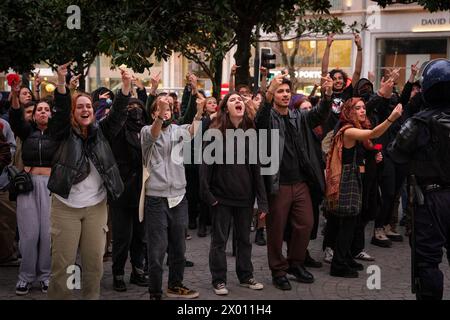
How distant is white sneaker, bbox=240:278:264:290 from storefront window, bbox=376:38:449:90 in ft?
61.5

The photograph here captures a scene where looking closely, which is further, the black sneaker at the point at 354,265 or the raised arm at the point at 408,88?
the raised arm at the point at 408,88

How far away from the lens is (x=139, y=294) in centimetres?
566

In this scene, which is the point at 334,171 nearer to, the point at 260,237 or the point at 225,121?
the point at 225,121

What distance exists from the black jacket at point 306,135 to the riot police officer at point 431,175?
1.41 meters

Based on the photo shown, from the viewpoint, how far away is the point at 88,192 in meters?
4.80

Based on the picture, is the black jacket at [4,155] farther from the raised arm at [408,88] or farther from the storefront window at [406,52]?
the storefront window at [406,52]

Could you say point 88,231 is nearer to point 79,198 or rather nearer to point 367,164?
point 79,198

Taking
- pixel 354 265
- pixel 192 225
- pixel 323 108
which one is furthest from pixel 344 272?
pixel 192 225

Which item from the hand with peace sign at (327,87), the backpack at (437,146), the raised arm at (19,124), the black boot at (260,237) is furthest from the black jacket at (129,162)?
the backpack at (437,146)

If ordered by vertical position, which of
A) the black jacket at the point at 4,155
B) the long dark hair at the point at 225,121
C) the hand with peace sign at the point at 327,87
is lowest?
the black jacket at the point at 4,155

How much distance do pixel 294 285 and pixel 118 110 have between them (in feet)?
8.29

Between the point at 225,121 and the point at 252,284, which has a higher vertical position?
the point at 225,121

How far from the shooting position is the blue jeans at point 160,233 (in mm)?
5270

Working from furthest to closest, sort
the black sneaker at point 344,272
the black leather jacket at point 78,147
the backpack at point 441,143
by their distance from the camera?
the black sneaker at point 344,272 < the black leather jacket at point 78,147 < the backpack at point 441,143
